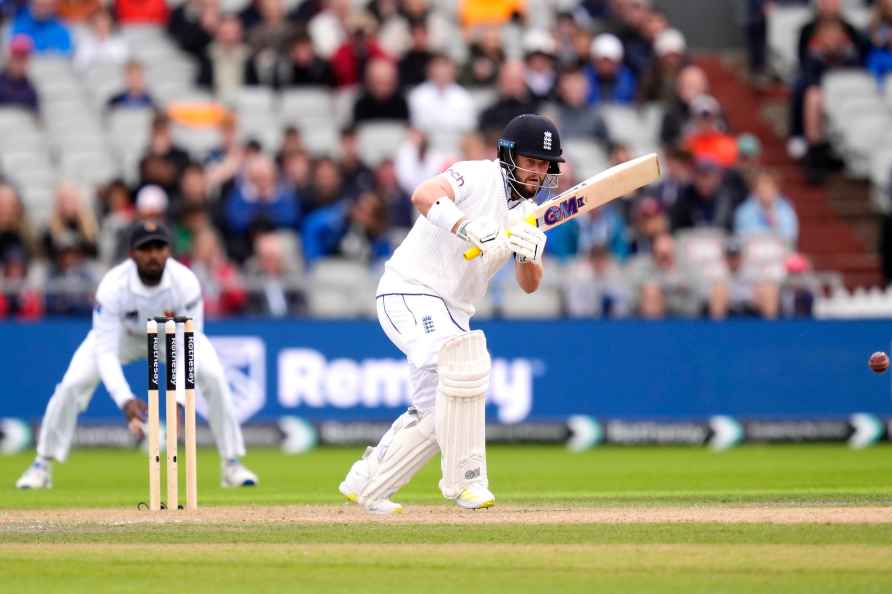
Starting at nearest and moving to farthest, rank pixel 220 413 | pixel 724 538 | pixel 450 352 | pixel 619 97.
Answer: pixel 724 538 → pixel 450 352 → pixel 220 413 → pixel 619 97

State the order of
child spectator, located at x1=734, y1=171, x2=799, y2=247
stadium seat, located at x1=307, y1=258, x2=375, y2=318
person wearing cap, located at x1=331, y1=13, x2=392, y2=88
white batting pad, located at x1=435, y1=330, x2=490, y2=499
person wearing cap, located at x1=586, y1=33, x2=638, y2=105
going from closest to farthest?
1. white batting pad, located at x1=435, y1=330, x2=490, y2=499
2. stadium seat, located at x1=307, y1=258, x2=375, y2=318
3. child spectator, located at x1=734, y1=171, x2=799, y2=247
4. person wearing cap, located at x1=331, y1=13, x2=392, y2=88
5. person wearing cap, located at x1=586, y1=33, x2=638, y2=105

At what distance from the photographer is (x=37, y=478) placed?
9742mm

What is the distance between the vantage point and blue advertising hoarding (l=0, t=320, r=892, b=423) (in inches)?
506

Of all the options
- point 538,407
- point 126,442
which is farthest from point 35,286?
point 538,407

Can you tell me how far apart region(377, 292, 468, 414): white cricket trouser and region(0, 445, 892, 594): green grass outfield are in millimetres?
568

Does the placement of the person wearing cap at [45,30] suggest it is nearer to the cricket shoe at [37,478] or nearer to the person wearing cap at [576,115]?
the person wearing cap at [576,115]

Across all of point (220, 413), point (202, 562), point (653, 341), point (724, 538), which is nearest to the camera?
point (202, 562)

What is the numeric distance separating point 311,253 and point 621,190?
646 centimetres

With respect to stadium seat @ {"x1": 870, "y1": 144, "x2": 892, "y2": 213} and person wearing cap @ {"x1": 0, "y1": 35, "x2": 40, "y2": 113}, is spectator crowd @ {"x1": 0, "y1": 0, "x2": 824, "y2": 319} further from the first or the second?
stadium seat @ {"x1": 870, "y1": 144, "x2": 892, "y2": 213}

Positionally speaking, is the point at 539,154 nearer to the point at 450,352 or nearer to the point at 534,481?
the point at 450,352

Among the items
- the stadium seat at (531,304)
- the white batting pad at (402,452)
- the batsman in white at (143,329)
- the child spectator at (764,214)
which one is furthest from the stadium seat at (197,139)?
the white batting pad at (402,452)

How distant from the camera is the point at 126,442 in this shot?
13.0 meters

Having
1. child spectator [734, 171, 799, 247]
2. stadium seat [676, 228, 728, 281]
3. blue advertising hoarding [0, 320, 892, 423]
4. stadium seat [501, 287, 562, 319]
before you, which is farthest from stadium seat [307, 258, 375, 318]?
child spectator [734, 171, 799, 247]

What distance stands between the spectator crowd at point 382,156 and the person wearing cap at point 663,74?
17mm
